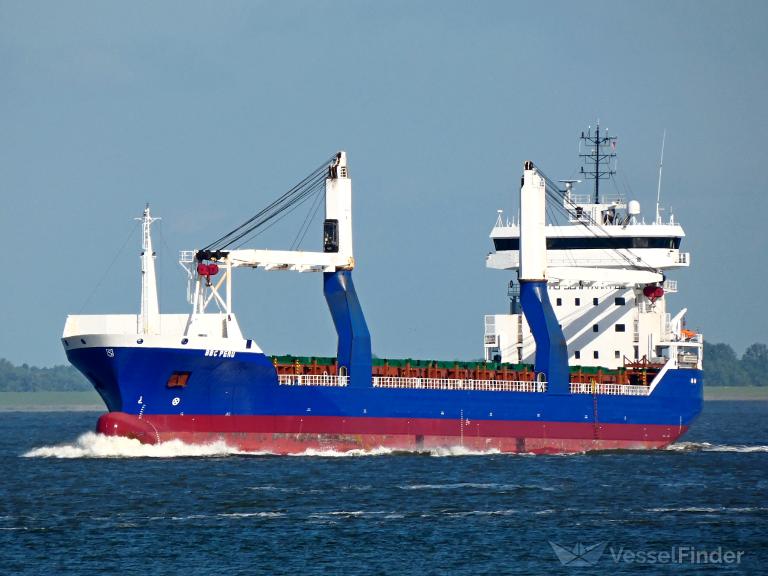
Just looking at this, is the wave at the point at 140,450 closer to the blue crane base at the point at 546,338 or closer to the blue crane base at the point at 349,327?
the blue crane base at the point at 349,327

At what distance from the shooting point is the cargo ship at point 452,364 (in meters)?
46.0

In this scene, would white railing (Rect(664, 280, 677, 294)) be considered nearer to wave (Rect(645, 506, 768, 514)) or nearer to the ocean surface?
the ocean surface

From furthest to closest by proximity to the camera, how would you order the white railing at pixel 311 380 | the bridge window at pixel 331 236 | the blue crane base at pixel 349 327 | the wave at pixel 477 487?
1. the bridge window at pixel 331 236
2. the blue crane base at pixel 349 327
3. the white railing at pixel 311 380
4. the wave at pixel 477 487

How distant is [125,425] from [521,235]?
17.4 metres

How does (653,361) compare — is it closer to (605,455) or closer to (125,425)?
(605,455)

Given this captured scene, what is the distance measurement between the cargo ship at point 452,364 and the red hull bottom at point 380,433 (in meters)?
0.05

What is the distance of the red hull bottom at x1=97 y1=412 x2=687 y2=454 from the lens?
4591 cm

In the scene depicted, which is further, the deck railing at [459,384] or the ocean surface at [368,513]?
the deck railing at [459,384]

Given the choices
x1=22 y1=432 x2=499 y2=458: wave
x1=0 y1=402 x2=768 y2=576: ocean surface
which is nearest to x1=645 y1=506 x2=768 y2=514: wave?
x1=0 y1=402 x2=768 y2=576: ocean surface

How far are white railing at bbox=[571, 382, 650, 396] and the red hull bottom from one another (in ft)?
4.22

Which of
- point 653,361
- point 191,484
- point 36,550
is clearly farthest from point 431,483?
point 653,361

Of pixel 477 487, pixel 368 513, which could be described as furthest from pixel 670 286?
pixel 368 513

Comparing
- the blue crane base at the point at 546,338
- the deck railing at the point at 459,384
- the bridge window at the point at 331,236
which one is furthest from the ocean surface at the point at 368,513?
the bridge window at the point at 331,236

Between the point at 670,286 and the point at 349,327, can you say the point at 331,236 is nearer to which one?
the point at 349,327
